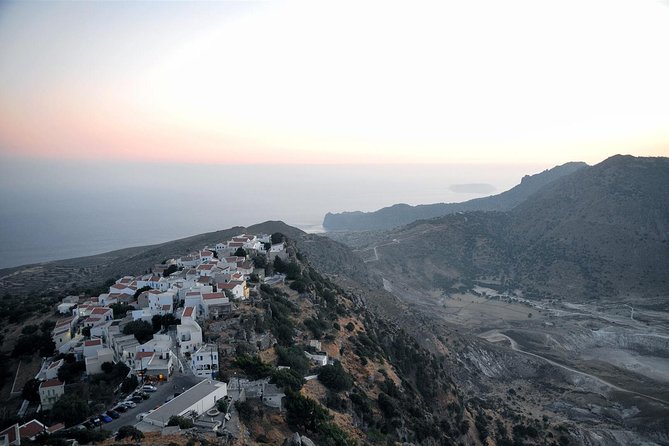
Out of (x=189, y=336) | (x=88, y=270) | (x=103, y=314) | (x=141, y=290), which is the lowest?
(x=88, y=270)

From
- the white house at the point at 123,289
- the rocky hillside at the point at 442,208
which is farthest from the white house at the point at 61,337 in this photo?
the rocky hillside at the point at 442,208

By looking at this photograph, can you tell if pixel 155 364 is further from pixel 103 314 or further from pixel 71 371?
pixel 103 314

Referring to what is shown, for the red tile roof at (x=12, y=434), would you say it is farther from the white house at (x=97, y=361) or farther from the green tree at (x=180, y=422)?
the white house at (x=97, y=361)

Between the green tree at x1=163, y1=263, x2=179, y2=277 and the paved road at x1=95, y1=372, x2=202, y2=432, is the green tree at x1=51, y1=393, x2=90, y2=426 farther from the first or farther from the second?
the green tree at x1=163, y1=263, x2=179, y2=277

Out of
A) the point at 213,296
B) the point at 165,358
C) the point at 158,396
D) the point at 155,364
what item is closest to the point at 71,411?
the point at 158,396

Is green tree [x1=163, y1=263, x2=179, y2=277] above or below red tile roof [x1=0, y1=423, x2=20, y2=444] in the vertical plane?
below

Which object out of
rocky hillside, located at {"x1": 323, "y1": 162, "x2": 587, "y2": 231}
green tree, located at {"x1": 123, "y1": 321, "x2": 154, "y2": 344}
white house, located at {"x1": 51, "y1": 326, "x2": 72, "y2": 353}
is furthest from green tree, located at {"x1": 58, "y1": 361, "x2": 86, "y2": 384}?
rocky hillside, located at {"x1": 323, "y1": 162, "x2": 587, "y2": 231}

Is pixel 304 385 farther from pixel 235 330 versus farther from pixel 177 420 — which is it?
pixel 177 420
